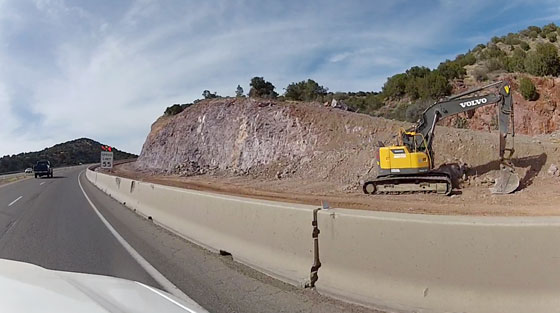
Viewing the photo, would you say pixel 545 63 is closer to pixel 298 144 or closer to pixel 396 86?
pixel 396 86

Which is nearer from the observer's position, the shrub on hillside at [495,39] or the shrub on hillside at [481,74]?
the shrub on hillside at [481,74]

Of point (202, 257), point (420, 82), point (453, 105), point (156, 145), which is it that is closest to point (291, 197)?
point (453, 105)

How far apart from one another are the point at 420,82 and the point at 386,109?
433cm

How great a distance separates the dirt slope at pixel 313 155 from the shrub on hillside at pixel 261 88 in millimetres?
6944

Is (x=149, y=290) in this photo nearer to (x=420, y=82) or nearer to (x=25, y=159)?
(x=420, y=82)

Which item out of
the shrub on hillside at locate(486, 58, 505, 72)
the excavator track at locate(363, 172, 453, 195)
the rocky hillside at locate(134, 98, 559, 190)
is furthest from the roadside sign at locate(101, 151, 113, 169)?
the shrub on hillside at locate(486, 58, 505, 72)

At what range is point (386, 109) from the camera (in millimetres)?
45781

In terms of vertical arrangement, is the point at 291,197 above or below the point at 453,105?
below

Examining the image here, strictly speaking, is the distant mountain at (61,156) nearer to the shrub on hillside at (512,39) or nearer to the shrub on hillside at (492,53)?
the shrub on hillside at (492,53)

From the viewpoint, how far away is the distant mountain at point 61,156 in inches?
4518

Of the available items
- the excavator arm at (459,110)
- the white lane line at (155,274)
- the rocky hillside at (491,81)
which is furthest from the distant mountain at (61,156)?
the white lane line at (155,274)

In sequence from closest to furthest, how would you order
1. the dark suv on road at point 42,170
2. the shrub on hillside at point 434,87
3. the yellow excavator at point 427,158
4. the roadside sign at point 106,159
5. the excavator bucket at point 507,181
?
the excavator bucket at point 507,181 < the yellow excavator at point 427,158 < the roadside sign at point 106,159 < the shrub on hillside at point 434,87 < the dark suv on road at point 42,170

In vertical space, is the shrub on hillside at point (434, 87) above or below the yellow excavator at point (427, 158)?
above

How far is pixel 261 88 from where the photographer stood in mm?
52688
